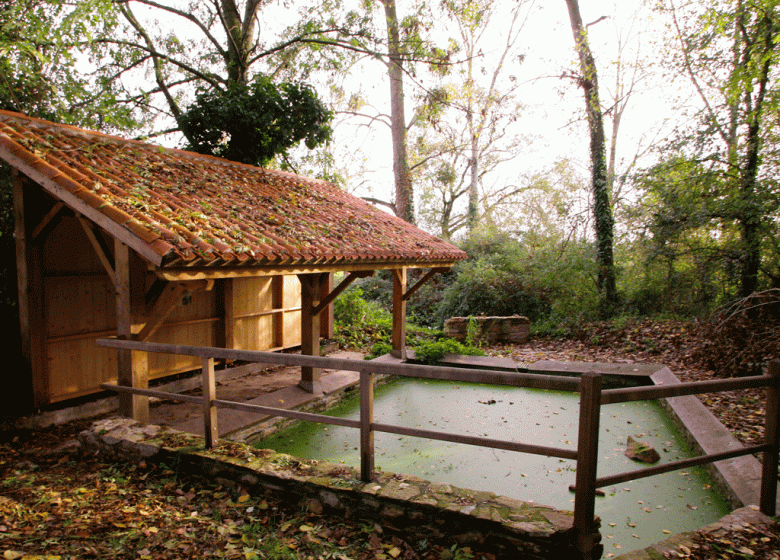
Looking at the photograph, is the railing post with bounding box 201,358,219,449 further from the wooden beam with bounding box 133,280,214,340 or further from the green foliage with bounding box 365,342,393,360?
the green foliage with bounding box 365,342,393,360

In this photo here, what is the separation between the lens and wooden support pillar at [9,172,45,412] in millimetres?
4988

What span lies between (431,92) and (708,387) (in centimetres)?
1000

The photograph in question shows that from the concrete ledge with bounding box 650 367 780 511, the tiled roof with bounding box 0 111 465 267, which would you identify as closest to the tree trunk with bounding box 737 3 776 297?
the concrete ledge with bounding box 650 367 780 511

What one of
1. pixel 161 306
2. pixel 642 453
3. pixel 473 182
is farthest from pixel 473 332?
pixel 473 182

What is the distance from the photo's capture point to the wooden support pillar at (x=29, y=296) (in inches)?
196

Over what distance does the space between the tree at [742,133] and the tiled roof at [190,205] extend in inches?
244

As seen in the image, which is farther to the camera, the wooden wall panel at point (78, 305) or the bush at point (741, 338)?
the bush at point (741, 338)

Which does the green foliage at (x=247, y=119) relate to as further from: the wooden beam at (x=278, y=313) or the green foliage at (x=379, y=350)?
the green foliage at (x=379, y=350)

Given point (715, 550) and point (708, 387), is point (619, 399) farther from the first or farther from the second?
point (715, 550)

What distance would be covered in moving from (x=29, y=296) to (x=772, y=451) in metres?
7.17

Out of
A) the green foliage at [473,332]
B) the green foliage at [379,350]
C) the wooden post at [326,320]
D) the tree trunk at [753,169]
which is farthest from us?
the green foliage at [473,332]

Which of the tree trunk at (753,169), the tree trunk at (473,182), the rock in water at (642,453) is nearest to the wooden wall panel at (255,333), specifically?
the rock in water at (642,453)

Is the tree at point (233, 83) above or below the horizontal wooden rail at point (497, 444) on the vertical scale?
above

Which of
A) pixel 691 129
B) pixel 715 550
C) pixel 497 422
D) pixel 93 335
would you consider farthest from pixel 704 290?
pixel 93 335
